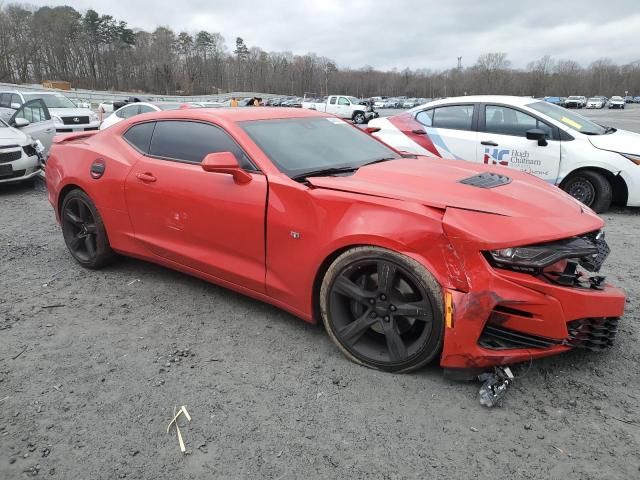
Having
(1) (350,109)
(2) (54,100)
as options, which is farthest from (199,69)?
(2) (54,100)

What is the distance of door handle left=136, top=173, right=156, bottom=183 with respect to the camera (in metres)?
3.49

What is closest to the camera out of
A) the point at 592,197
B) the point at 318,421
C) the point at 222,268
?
the point at 318,421

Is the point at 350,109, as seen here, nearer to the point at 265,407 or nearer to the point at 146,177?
the point at 146,177

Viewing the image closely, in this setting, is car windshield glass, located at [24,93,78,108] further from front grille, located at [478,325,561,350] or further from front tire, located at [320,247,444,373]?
front grille, located at [478,325,561,350]

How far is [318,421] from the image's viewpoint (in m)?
2.25

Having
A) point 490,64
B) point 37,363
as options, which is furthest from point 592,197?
point 490,64

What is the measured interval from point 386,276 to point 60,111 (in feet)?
47.2

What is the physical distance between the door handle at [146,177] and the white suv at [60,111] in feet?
34.7

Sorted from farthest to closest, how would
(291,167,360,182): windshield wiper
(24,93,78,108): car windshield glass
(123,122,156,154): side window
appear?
1. (24,93,78,108): car windshield glass
2. (123,122,156,154): side window
3. (291,167,360,182): windshield wiper

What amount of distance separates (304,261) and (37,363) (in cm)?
171

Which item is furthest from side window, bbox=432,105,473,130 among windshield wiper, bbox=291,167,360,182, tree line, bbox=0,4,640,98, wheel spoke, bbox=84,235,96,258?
tree line, bbox=0,4,640,98

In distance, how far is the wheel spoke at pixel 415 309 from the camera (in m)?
2.37

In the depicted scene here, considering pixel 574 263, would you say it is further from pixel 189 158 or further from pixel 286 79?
pixel 286 79

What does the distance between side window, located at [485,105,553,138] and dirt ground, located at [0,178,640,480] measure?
3.24 meters
